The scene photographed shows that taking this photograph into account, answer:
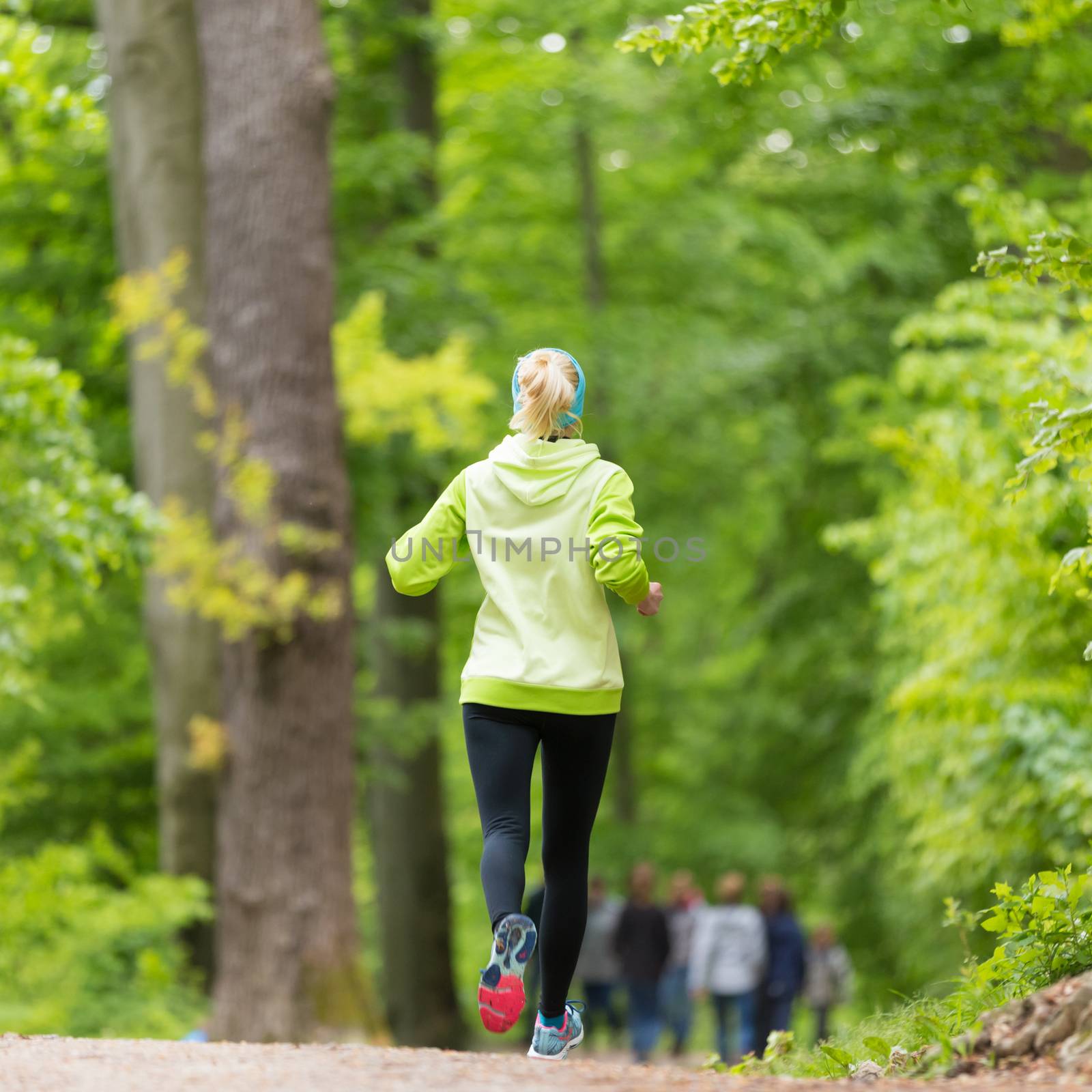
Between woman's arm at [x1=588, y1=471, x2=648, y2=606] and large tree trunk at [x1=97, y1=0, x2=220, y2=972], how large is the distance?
23.5 feet

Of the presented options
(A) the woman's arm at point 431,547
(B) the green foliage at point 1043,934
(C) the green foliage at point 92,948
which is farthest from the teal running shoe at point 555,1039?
(C) the green foliage at point 92,948

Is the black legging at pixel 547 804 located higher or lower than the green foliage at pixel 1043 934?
higher

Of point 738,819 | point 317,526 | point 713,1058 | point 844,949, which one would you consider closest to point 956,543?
point 317,526

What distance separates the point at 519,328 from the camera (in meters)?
17.7

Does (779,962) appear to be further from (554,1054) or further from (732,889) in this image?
(554,1054)

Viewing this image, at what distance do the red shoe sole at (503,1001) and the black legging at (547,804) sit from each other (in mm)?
166

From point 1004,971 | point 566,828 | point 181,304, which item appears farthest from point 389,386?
point 1004,971

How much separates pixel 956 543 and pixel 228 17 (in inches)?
215

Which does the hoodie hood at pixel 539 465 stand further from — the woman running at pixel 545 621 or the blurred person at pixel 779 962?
the blurred person at pixel 779 962

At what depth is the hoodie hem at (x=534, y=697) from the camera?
13.4 ft

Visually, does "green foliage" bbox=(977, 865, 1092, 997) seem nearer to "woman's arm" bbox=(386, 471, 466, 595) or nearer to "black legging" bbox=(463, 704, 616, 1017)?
"black legging" bbox=(463, 704, 616, 1017)

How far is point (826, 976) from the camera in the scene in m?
17.2

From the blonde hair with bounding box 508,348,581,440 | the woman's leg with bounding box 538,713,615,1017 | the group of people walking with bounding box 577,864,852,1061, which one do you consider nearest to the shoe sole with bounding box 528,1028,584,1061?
the woman's leg with bounding box 538,713,615,1017

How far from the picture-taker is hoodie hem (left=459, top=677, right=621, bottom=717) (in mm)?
4086
